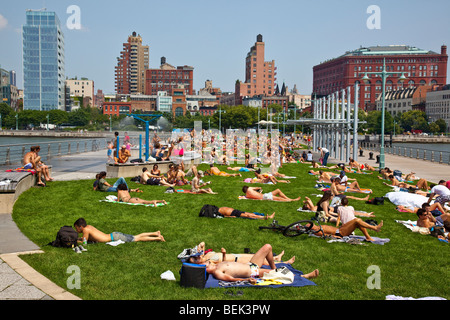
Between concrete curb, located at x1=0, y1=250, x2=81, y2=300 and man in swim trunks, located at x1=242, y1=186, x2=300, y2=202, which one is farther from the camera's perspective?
man in swim trunks, located at x1=242, y1=186, x2=300, y2=202

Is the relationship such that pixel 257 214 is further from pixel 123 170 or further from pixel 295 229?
pixel 123 170

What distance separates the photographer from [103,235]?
9508 millimetres

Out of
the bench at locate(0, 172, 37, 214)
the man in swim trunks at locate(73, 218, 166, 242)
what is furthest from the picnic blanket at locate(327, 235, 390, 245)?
the bench at locate(0, 172, 37, 214)

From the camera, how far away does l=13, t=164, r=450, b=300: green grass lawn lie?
698cm

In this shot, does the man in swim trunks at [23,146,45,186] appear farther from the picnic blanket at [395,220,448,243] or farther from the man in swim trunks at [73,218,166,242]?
the picnic blanket at [395,220,448,243]

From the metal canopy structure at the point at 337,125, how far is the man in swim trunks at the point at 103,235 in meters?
24.8

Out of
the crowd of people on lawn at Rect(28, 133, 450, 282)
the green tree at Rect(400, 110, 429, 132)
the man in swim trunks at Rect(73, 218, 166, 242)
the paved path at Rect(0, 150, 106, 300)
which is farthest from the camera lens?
the green tree at Rect(400, 110, 429, 132)

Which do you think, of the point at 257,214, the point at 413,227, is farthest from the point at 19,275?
the point at 413,227

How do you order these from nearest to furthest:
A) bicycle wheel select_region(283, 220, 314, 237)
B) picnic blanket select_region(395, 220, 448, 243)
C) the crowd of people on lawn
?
the crowd of people on lawn, bicycle wheel select_region(283, 220, 314, 237), picnic blanket select_region(395, 220, 448, 243)

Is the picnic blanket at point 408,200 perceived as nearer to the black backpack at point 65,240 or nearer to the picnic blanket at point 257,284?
the picnic blanket at point 257,284

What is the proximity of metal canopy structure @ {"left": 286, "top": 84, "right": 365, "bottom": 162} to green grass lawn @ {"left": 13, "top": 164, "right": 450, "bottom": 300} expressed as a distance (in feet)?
62.5

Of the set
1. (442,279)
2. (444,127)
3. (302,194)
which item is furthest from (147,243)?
(444,127)

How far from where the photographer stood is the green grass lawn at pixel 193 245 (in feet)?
22.9

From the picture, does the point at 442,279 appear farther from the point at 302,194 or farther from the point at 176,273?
the point at 302,194
